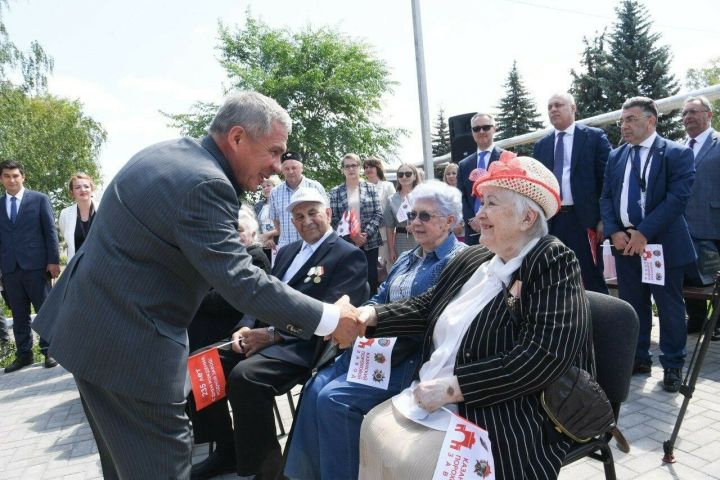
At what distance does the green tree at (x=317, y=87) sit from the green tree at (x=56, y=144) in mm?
7346

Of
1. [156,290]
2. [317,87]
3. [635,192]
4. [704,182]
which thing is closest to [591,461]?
[635,192]

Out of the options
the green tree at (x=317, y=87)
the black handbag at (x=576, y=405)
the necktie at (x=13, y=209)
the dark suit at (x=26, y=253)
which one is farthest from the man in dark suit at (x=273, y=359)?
the green tree at (x=317, y=87)

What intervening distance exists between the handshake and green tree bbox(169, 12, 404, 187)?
67.1ft

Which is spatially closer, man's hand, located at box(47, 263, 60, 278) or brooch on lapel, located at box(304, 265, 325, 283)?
brooch on lapel, located at box(304, 265, 325, 283)

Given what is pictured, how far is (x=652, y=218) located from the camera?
4031mm

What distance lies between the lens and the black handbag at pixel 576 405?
1.93m

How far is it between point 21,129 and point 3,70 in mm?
7497

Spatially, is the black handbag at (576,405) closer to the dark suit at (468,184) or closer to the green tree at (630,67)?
the dark suit at (468,184)

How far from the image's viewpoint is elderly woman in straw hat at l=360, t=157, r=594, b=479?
1922 millimetres

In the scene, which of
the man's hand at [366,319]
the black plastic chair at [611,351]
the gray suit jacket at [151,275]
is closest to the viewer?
the gray suit jacket at [151,275]

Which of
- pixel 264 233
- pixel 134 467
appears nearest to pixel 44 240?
→ pixel 264 233

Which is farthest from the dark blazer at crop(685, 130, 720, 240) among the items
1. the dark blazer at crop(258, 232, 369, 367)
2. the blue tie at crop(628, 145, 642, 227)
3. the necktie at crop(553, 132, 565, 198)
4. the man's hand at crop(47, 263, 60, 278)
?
the man's hand at crop(47, 263, 60, 278)

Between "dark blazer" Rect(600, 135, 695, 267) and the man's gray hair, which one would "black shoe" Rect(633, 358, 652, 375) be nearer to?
"dark blazer" Rect(600, 135, 695, 267)

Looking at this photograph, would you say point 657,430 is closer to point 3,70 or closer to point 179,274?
point 179,274
